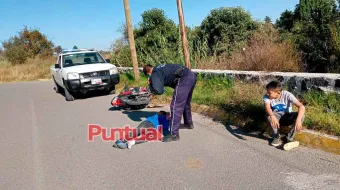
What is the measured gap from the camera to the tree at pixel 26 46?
30.9 metres

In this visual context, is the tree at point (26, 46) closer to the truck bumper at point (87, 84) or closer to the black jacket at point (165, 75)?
the truck bumper at point (87, 84)

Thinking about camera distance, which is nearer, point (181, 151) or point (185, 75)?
point (181, 151)

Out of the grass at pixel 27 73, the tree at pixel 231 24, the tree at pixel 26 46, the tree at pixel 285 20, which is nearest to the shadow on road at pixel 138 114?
the tree at pixel 231 24

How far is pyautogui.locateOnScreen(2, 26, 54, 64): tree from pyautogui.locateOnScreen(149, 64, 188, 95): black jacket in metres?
30.5

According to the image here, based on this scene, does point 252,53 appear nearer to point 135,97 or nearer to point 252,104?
point 252,104

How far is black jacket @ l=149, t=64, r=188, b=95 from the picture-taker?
4695 mm

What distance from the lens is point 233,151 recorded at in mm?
4203

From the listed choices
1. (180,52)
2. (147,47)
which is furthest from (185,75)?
(147,47)

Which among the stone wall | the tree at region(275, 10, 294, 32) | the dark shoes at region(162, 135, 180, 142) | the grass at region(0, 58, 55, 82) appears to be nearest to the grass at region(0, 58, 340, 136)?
the stone wall

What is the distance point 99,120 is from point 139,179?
345 cm

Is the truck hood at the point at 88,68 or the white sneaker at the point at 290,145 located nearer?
the white sneaker at the point at 290,145

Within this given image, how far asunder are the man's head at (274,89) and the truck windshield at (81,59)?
26.4 ft

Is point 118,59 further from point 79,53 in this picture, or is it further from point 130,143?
point 130,143

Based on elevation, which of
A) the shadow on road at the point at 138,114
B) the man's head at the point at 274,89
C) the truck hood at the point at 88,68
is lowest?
the shadow on road at the point at 138,114
